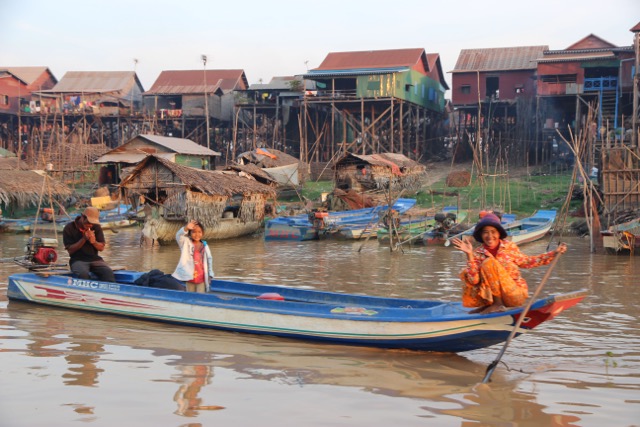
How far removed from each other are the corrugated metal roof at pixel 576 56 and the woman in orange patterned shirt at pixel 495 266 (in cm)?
2601

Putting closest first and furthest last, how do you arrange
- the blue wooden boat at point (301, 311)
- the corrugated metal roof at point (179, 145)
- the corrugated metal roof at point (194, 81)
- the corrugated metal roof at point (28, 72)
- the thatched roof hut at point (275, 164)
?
the blue wooden boat at point (301, 311), the thatched roof hut at point (275, 164), the corrugated metal roof at point (179, 145), the corrugated metal roof at point (194, 81), the corrugated metal roof at point (28, 72)

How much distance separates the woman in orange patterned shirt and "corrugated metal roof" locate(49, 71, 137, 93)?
36.1m

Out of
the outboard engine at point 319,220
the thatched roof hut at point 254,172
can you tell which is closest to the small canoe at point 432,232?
the outboard engine at point 319,220

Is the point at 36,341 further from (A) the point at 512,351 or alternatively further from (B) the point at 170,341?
(A) the point at 512,351

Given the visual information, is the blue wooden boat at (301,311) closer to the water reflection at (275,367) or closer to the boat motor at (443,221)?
the water reflection at (275,367)

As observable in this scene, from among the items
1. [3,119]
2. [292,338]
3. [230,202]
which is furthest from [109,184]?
[292,338]

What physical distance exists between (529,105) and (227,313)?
1058 inches

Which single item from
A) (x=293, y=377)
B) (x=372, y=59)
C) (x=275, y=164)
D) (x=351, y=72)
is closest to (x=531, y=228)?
(x=293, y=377)

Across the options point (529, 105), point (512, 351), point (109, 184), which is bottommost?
point (512, 351)

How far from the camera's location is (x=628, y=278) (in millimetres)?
11664

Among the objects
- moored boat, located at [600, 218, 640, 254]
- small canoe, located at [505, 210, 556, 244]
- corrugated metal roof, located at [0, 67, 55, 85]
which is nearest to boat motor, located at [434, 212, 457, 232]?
small canoe, located at [505, 210, 556, 244]

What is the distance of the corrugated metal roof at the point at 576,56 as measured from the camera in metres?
29.1

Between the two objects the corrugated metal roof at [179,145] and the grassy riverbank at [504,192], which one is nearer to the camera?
the grassy riverbank at [504,192]

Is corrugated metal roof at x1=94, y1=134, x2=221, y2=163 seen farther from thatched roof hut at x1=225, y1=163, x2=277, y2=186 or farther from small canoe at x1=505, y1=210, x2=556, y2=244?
small canoe at x1=505, y1=210, x2=556, y2=244
